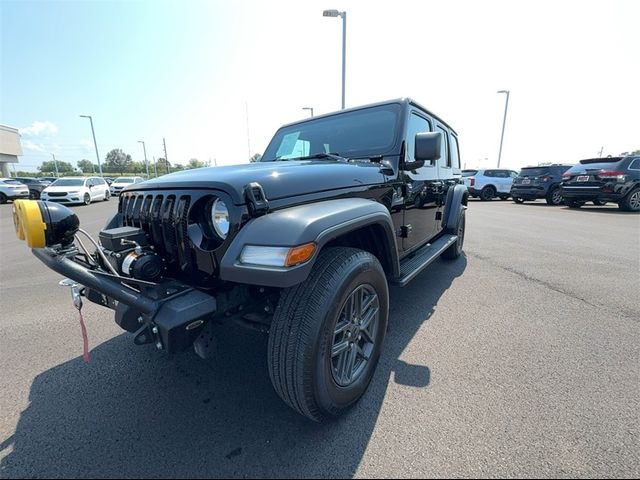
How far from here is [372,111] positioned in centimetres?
301

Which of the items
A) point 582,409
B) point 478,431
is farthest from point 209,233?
point 582,409

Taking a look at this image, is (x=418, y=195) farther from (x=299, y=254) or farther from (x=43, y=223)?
(x=43, y=223)

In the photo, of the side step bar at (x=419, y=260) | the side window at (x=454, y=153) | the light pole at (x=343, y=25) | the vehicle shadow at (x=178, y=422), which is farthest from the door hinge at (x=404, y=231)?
the light pole at (x=343, y=25)

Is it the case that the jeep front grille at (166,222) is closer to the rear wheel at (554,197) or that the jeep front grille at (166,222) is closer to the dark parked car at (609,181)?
the dark parked car at (609,181)

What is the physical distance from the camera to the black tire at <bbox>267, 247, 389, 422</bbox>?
155 centimetres

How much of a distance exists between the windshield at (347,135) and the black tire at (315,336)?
139 cm

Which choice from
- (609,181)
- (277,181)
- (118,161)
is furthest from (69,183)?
(118,161)

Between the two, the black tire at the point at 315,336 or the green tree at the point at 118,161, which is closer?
the black tire at the point at 315,336

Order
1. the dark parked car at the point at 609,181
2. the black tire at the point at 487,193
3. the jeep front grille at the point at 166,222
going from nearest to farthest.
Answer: the jeep front grille at the point at 166,222 < the dark parked car at the point at 609,181 < the black tire at the point at 487,193

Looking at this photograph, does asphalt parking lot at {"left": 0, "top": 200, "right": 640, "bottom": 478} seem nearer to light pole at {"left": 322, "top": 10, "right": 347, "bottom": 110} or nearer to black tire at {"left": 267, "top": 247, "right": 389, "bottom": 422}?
black tire at {"left": 267, "top": 247, "right": 389, "bottom": 422}

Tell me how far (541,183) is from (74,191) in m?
22.9

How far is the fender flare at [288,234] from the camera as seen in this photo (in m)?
1.38

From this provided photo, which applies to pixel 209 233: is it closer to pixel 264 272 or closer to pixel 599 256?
pixel 264 272

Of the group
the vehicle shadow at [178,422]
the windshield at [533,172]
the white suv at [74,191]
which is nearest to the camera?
the vehicle shadow at [178,422]
